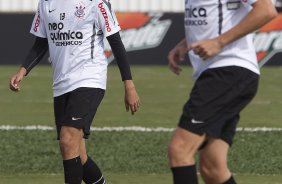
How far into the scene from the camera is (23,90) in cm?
2011

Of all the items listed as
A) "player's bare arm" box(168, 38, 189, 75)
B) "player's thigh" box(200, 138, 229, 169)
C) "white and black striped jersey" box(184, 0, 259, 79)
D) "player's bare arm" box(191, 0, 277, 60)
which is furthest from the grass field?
"player's bare arm" box(191, 0, 277, 60)

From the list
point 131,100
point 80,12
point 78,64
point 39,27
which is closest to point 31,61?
point 39,27

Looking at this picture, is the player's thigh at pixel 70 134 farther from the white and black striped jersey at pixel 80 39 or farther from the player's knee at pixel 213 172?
the player's knee at pixel 213 172

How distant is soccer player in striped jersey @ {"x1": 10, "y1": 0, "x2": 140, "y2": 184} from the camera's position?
755 centimetres

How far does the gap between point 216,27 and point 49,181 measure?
3.76 meters

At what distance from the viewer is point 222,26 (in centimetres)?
620

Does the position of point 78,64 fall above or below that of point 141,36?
above

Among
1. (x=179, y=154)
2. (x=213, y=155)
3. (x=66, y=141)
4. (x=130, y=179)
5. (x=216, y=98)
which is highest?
(x=216, y=98)

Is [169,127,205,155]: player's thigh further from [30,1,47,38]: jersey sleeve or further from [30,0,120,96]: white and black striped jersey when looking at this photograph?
[30,1,47,38]: jersey sleeve

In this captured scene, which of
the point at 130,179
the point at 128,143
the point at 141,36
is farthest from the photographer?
the point at 141,36

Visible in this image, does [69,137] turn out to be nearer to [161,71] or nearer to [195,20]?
[195,20]

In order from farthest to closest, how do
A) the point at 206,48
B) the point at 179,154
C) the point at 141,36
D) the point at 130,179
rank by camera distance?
the point at 141,36 → the point at 130,179 → the point at 179,154 → the point at 206,48

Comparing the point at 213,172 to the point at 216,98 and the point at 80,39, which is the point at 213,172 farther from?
the point at 80,39

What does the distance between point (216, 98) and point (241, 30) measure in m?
0.47
